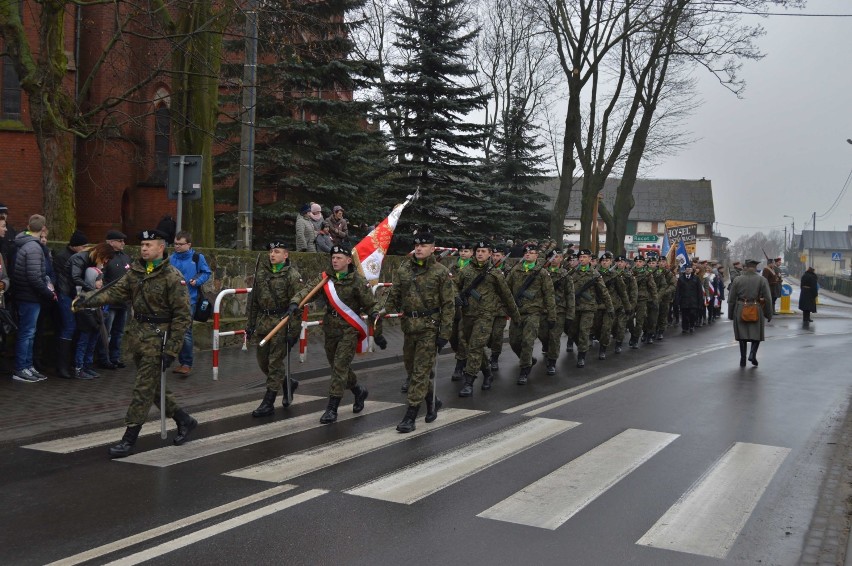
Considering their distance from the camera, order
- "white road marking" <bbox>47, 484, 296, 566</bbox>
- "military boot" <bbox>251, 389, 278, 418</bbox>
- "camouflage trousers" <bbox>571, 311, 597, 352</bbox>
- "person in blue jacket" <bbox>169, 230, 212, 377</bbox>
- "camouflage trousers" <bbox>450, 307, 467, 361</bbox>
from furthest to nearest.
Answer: "camouflage trousers" <bbox>571, 311, 597, 352</bbox> < "person in blue jacket" <bbox>169, 230, 212, 377</bbox> < "camouflage trousers" <bbox>450, 307, 467, 361</bbox> < "military boot" <bbox>251, 389, 278, 418</bbox> < "white road marking" <bbox>47, 484, 296, 566</bbox>

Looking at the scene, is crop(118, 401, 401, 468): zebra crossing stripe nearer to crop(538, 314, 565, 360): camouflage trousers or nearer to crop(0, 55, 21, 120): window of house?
crop(538, 314, 565, 360): camouflage trousers

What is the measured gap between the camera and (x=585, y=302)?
14664mm

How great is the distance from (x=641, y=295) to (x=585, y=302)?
4.15m

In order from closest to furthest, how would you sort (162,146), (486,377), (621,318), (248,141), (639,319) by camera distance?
1. (486,377)
2. (248,141)
3. (621,318)
4. (639,319)
5. (162,146)

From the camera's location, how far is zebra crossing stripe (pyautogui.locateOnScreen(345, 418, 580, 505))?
6188 millimetres

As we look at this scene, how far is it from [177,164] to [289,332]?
495 centimetres

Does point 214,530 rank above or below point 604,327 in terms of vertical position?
below

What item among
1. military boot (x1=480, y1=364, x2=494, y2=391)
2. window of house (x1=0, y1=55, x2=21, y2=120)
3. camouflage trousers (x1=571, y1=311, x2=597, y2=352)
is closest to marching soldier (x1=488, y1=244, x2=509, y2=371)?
military boot (x1=480, y1=364, x2=494, y2=391)

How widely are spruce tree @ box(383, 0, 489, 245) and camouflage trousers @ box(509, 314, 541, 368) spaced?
43.9ft

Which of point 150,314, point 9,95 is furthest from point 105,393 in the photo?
point 9,95

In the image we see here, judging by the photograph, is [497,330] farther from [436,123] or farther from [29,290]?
[436,123]

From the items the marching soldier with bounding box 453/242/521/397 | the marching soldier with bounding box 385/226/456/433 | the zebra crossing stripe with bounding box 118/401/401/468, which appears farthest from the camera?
the marching soldier with bounding box 453/242/521/397

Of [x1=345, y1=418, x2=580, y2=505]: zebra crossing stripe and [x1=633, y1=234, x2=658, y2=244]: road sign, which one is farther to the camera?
[x1=633, y1=234, x2=658, y2=244]: road sign

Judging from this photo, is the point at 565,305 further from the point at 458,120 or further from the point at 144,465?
the point at 458,120
